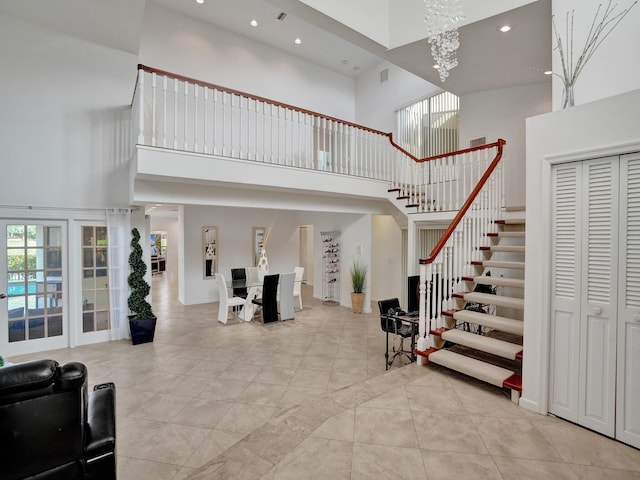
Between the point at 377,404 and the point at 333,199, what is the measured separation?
14.8ft

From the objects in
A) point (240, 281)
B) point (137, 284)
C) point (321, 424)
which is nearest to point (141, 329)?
point (137, 284)

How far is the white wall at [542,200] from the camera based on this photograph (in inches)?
89.9

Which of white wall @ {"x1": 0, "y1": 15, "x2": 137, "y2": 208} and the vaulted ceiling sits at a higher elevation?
the vaulted ceiling

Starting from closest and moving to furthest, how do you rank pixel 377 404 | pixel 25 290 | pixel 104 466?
pixel 104 466, pixel 377 404, pixel 25 290

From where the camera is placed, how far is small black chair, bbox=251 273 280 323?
20.0 ft

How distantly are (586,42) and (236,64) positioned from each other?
22.8ft

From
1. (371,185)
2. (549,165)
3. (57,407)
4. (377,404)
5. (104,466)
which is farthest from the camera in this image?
(371,185)

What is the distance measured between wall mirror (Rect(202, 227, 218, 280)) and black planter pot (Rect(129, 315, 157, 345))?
308 centimetres

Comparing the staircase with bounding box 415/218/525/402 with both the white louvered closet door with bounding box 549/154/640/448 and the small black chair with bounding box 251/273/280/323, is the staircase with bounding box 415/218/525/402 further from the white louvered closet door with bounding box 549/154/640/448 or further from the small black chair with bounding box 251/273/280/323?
the small black chair with bounding box 251/273/280/323

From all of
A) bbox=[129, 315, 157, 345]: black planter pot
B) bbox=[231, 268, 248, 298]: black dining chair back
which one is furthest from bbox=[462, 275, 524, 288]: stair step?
bbox=[129, 315, 157, 345]: black planter pot

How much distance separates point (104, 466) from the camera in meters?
1.82

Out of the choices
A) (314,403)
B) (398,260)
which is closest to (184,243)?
(398,260)

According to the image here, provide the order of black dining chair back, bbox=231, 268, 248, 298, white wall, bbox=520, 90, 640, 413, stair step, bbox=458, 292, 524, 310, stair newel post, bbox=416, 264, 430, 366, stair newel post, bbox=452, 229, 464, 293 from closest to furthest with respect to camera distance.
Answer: white wall, bbox=520, 90, 640, 413 → stair step, bbox=458, 292, 524, 310 → stair newel post, bbox=416, 264, 430, 366 → stair newel post, bbox=452, 229, 464, 293 → black dining chair back, bbox=231, 268, 248, 298

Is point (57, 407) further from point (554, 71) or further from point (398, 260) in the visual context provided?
point (398, 260)
